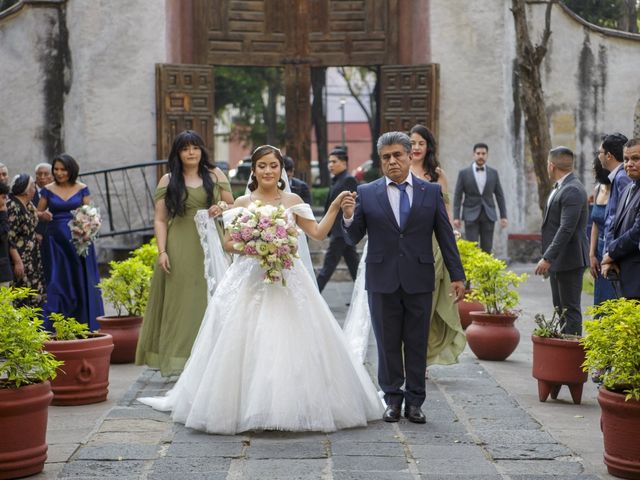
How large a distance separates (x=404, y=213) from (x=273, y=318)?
113 cm

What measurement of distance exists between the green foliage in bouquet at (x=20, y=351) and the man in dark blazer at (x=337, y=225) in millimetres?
7399

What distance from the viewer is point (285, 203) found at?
8.34 m

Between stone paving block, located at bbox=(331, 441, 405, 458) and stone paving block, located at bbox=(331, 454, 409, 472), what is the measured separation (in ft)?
0.26

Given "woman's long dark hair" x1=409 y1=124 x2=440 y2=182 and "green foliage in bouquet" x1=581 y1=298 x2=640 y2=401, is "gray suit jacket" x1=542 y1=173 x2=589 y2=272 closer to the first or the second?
"woman's long dark hair" x1=409 y1=124 x2=440 y2=182

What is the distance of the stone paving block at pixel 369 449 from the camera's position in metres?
6.86

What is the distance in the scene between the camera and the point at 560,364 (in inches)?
333

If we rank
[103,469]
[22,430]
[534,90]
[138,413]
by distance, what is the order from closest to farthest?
[22,430] < [103,469] < [138,413] < [534,90]

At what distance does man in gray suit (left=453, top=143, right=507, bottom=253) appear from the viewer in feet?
53.9

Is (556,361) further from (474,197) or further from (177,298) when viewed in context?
(474,197)

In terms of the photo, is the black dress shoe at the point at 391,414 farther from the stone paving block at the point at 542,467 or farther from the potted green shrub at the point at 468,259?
the potted green shrub at the point at 468,259

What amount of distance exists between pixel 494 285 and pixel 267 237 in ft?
11.3

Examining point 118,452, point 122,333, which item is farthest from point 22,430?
point 122,333

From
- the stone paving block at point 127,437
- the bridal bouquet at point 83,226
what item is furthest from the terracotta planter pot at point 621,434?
the bridal bouquet at point 83,226

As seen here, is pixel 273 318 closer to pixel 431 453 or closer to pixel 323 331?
pixel 323 331
